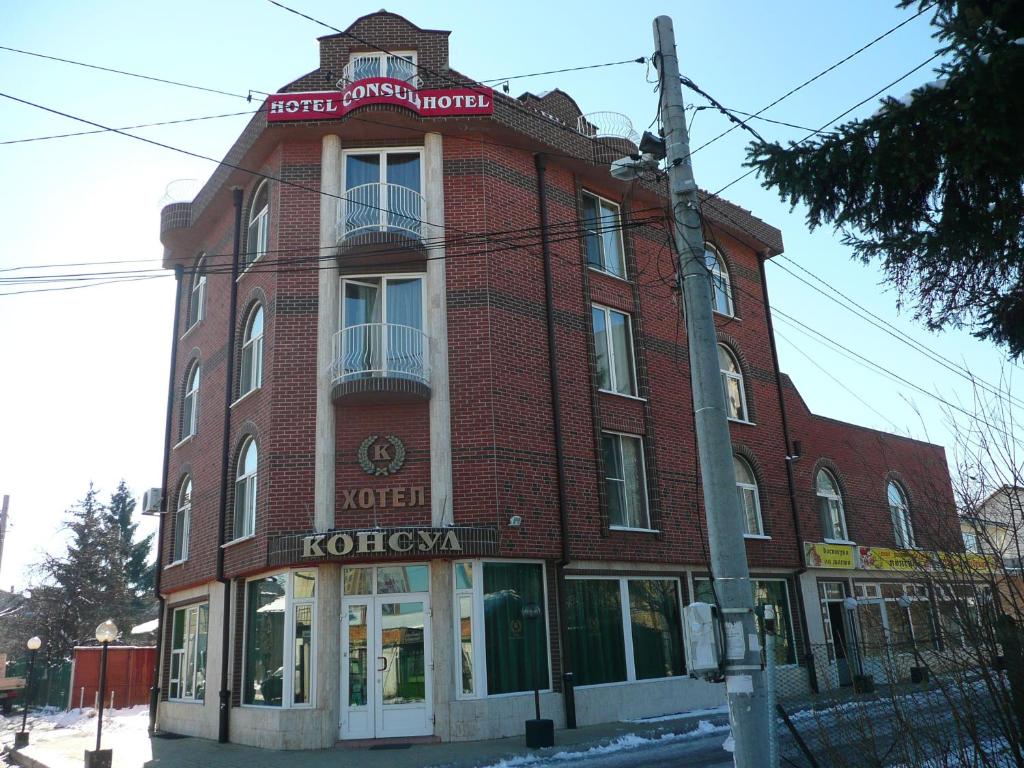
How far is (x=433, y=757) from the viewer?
499 inches

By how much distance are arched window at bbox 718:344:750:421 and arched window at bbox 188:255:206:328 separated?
13.6 meters

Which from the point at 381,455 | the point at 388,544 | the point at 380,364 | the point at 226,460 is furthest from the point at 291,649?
the point at 380,364

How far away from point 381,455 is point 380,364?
173 cm

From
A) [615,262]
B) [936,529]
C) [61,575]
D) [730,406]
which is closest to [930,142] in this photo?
[936,529]

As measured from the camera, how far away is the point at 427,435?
51.9 ft

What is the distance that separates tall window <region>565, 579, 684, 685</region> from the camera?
16266 mm

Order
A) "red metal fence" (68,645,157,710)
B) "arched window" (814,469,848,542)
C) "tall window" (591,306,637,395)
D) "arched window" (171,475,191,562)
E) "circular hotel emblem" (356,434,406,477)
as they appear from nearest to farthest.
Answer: "circular hotel emblem" (356,434,406,477) < "tall window" (591,306,637,395) < "arched window" (171,475,191,562) < "arched window" (814,469,848,542) < "red metal fence" (68,645,157,710)

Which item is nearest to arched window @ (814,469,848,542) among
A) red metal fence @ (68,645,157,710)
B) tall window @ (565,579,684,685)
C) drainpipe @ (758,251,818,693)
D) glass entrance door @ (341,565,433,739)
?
drainpipe @ (758,251,818,693)

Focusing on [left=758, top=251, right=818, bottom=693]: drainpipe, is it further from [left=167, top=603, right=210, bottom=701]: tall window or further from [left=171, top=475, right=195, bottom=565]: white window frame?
[left=171, top=475, right=195, bottom=565]: white window frame

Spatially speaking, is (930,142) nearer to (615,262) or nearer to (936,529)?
(936,529)

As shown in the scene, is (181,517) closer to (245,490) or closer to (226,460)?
(226,460)

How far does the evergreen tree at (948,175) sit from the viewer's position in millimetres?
6160

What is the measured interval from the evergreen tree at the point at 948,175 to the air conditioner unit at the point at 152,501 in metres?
18.6

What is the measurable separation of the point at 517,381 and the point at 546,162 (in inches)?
212
